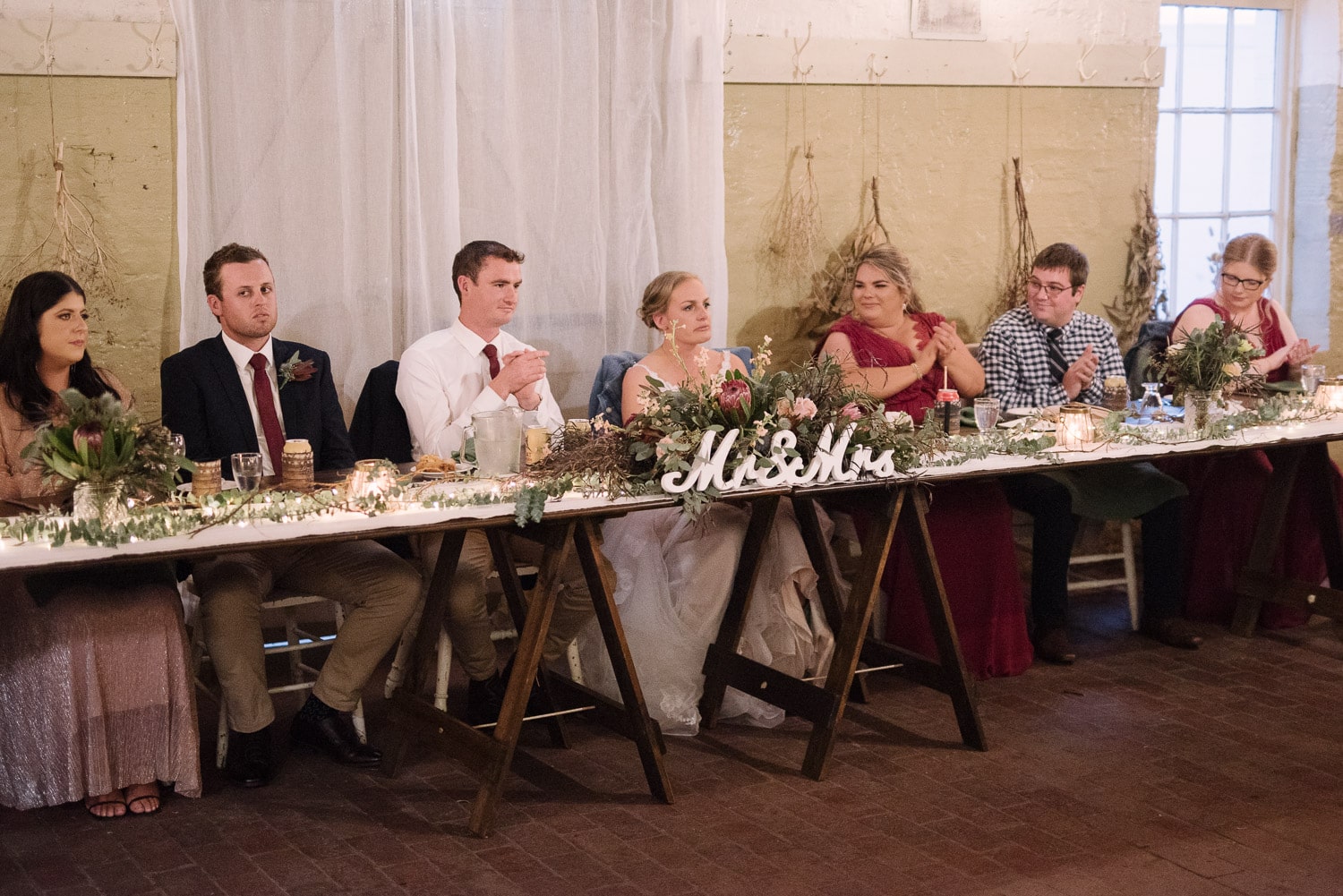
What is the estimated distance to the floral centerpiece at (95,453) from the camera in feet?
10.8

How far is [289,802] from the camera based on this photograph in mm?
3816

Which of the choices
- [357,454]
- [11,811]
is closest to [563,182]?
[357,454]

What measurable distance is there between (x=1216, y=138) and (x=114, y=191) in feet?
17.5

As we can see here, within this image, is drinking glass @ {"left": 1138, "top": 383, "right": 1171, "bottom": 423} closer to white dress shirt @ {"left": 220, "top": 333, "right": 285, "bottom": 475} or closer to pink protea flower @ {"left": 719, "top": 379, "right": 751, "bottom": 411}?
pink protea flower @ {"left": 719, "top": 379, "right": 751, "bottom": 411}

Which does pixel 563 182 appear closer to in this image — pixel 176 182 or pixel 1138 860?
pixel 176 182

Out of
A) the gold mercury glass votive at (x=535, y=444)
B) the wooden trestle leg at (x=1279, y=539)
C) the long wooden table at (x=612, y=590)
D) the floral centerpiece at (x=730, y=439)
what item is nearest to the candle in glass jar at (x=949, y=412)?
the long wooden table at (x=612, y=590)

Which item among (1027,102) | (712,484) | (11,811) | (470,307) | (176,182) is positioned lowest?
(11,811)

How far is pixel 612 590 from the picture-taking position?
3.81 m

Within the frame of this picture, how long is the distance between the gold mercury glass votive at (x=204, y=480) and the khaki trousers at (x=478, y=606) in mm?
797

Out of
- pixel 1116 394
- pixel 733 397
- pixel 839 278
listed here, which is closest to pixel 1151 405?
pixel 1116 394

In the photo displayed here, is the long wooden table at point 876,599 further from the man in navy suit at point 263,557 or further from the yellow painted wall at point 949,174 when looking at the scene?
the yellow painted wall at point 949,174

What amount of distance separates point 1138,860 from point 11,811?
9.57 feet

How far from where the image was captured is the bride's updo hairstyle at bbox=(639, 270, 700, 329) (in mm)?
4992

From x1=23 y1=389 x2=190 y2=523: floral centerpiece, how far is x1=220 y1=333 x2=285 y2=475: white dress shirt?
3.42 ft
